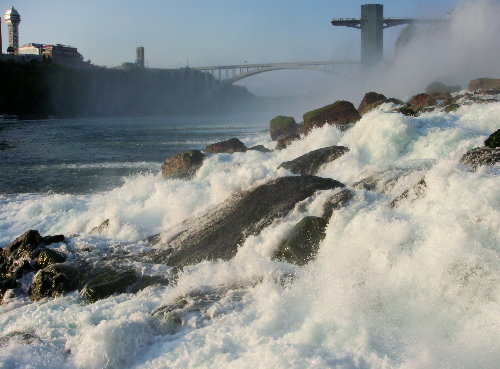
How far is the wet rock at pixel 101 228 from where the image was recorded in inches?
431

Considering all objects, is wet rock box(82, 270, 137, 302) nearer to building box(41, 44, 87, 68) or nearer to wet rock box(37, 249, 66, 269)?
wet rock box(37, 249, 66, 269)

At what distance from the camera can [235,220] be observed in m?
9.15

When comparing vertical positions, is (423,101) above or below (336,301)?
above

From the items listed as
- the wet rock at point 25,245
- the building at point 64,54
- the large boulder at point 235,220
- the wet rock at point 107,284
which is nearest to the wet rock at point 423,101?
the large boulder at point 235,220

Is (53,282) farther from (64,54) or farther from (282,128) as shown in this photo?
(64,54)

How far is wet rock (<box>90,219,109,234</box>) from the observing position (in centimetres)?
1095

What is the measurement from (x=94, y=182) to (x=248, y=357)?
48.5 feet

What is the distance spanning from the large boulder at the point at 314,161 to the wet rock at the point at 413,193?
13.6ft

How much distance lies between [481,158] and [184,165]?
975cm

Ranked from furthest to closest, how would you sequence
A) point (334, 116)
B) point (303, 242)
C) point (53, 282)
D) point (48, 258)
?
point (334, 116)
point (48, 258)
point (53, 282)
point (303, 242)

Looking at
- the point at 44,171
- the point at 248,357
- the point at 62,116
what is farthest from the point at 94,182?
the point at 62,116

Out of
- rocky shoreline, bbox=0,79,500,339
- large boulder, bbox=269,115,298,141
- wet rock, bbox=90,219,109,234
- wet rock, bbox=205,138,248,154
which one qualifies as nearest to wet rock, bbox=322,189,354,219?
rocky shoreline, bbox=0,79,500,339

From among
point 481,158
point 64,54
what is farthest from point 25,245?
point 64,54

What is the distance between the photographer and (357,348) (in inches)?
204
